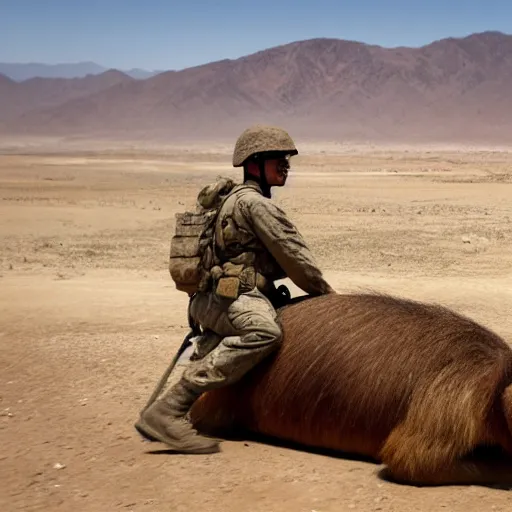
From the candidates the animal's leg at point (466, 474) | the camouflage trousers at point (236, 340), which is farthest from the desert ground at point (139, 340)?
the camouflage trousers at point (236, 340)

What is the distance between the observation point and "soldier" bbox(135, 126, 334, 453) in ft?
15.3

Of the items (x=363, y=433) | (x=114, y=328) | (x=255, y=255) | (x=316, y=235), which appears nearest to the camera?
(x=363, y=433)

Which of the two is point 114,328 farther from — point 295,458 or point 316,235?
point 316,235

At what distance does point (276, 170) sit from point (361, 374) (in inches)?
51.0

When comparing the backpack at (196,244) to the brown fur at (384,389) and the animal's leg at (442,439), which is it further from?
the animal's leg at (442,439)

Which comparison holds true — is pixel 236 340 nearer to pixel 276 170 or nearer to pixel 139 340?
pixel 276 170

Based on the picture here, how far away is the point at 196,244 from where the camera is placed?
483 centimetres

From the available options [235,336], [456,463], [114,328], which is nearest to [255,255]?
[235,336]

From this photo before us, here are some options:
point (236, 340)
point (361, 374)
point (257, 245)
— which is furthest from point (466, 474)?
point (257, 245)

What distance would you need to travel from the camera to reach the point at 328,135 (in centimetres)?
13650

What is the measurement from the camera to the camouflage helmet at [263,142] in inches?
189

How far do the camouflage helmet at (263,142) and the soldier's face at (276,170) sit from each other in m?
0.07

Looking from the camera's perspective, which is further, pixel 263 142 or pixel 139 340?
pixel 139 340

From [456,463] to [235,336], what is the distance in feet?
4.53
